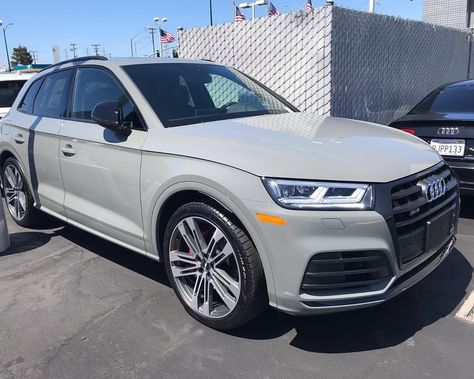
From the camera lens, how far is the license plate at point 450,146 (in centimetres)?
456

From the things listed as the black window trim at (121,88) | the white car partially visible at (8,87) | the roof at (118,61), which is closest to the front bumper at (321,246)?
the black window trim at (121,88)

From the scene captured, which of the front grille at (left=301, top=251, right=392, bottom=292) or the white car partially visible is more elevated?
the white car partially visible

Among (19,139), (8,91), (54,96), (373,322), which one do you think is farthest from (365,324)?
(8,91)

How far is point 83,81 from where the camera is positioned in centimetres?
405

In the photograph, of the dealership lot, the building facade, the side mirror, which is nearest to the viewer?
the dealership lot

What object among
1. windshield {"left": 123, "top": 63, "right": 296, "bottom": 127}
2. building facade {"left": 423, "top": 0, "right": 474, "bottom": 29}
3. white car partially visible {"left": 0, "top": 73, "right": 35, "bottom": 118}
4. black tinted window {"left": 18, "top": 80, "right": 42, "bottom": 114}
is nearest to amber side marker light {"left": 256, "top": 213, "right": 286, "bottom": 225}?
windshield {"left": 123, "top": 63, "right": 296, "bottom": 127}

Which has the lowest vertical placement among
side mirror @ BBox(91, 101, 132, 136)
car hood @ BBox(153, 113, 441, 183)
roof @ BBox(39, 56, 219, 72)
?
car hood @ BBox(153, 113, 441, 183)

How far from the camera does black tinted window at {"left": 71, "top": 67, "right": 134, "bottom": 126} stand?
3.45 m

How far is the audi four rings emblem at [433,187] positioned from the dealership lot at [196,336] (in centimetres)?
84

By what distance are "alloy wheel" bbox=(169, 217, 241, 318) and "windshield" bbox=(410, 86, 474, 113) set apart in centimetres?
339

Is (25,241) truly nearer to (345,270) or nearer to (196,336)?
(196,336)

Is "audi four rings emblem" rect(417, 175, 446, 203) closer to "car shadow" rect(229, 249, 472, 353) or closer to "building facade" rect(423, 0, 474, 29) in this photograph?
"car shadow" rect(229, 249, 472, 353)

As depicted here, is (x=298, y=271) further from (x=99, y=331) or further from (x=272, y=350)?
(x=99, y=331)

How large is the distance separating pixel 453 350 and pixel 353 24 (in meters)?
6.25
